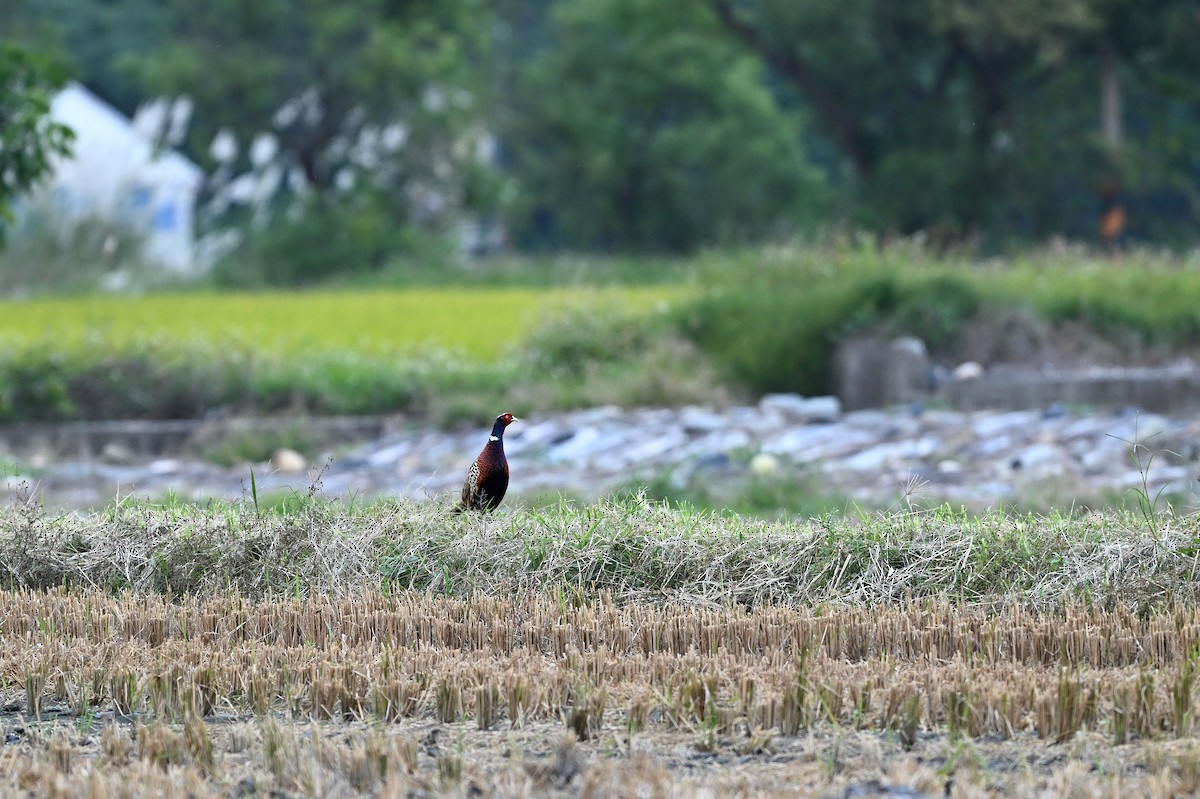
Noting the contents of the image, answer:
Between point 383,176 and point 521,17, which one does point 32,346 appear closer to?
point 383,176

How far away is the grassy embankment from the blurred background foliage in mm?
18802

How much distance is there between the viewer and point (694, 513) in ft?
15.3

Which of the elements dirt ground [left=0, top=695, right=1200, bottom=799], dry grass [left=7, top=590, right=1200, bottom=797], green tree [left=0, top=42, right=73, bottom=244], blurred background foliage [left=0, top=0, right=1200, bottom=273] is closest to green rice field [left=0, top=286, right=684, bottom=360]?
green tree [left=0, top=42, right=73, bottom=244]

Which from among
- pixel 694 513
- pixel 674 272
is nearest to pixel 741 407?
pixel 694 513

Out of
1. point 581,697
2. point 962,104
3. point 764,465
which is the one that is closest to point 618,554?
point 581,697

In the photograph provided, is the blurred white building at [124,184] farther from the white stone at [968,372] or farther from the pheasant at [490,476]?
the pheasant at [490,476]

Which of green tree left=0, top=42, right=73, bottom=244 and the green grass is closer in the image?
green tree left=0, top=42, right=73, bottom=244

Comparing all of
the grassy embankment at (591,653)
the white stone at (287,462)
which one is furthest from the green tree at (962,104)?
the grassy embankment at (591,653)

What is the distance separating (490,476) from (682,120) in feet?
89.7

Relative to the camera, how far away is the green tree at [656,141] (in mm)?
29578

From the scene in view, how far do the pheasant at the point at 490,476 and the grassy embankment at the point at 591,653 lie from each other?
85 millimetres

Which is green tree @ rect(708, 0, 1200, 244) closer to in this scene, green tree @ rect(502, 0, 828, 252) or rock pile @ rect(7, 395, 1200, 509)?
green tree @ rect(502, 0, 828, 252)

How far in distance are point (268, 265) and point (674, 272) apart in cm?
780

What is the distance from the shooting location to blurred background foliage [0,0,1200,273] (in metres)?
24.6
